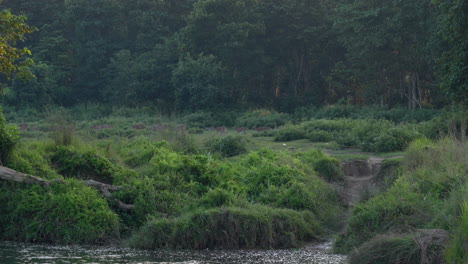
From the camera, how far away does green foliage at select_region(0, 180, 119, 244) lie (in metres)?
13.6

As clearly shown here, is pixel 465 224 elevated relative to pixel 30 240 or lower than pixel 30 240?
elevated

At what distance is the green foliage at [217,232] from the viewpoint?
1316 cm

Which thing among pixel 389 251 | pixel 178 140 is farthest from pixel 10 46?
pixel 389 251

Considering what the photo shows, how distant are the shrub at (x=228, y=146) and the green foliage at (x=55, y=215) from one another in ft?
28.7

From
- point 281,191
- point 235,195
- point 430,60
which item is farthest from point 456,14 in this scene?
point 430,60

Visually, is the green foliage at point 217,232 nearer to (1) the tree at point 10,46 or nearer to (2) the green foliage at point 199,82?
(1) the tree at point 10,46

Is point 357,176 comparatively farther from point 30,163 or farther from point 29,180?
point 29,180

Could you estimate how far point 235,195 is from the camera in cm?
1512

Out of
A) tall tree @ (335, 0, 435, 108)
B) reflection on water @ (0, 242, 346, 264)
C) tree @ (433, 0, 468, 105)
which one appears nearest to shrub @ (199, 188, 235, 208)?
reflection on water @ (0, 242, 346, 264)

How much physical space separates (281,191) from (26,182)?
236 inches

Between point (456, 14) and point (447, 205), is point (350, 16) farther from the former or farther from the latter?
point (447, 205)

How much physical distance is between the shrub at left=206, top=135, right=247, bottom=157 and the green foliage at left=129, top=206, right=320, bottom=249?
30.1 feet

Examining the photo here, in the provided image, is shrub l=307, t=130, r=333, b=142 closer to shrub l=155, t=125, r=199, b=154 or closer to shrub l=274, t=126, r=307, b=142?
shrub l=274, t=126, r=307, b=142

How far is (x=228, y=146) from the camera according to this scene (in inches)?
908
